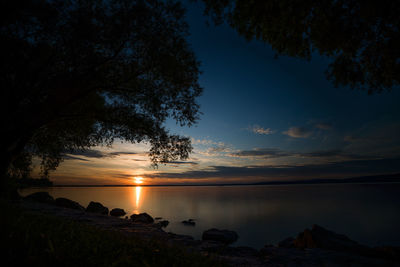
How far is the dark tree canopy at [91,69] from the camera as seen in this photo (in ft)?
30.2

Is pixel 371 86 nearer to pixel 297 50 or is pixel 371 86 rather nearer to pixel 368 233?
pixel 297 50

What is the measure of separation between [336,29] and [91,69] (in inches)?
454

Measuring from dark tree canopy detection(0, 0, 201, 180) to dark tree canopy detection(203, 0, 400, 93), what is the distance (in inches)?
146

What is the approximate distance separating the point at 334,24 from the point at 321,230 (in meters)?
11.8

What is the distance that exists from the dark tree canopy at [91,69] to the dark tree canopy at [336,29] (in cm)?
370

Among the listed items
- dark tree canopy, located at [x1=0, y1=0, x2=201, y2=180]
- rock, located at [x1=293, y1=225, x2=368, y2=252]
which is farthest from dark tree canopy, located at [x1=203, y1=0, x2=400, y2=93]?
rock, located at [x1=293, y1=225, x2=368, y2=252]

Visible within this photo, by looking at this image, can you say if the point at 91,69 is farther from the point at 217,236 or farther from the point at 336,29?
the point at 217,236

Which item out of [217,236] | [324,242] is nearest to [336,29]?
[324,242]

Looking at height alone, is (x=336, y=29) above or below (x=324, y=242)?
above

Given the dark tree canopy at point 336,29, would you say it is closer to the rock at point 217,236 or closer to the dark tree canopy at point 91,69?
the dark tree canopy at point 91,69

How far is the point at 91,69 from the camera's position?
984 cm

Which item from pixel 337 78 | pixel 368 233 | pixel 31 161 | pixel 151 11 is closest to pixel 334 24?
pixel 337 78

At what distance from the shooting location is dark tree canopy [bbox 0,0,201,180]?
9.20 m

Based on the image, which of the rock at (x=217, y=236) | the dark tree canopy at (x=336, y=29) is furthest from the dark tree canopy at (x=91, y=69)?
the rock at (x=217, y=236)
